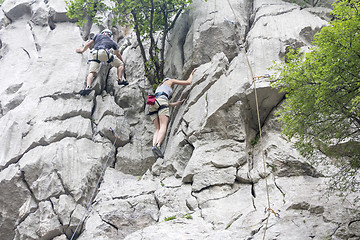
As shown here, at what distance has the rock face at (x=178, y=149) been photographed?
6566 mm

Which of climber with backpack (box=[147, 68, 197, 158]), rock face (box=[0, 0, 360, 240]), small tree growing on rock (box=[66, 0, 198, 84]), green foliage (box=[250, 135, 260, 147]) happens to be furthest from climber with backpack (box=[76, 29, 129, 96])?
green foliage (box=[250, 135, 260, 147])

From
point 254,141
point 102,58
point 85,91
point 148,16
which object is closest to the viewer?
point 254,141

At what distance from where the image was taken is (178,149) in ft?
29.3

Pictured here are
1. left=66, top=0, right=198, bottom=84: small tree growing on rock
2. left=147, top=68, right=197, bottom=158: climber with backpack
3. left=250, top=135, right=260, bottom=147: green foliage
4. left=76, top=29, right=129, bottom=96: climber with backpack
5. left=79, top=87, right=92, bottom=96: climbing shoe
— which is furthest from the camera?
left=76, top=29, right=129, bottom=96: climber with backpack

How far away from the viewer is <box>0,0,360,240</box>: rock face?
21.5 feet

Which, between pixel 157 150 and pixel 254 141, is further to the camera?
pixel 157 150

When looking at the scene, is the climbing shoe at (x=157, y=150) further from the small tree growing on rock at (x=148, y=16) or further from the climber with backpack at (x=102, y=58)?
the climber with backpack at (x=102, y=58)

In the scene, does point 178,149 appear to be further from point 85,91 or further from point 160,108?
point 85,91

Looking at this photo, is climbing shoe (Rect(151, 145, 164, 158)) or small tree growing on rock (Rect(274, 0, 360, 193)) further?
climbing shoe (Rect(151, 145, 164, 158))

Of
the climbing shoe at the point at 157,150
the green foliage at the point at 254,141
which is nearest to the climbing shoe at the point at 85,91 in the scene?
the climbing shoe at the point at 157,150

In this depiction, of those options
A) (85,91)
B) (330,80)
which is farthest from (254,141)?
→ (85,91)

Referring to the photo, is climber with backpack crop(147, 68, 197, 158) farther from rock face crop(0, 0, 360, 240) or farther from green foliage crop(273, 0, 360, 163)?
green foliage crop(273, 0, 360, 163)

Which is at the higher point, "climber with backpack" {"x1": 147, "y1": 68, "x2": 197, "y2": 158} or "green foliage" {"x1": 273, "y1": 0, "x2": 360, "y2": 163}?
"green foliage" {"x1": 273, "y1": 0, "x2": 360, "y2": 163}

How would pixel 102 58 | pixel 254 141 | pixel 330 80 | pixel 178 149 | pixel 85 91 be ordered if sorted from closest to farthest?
pixel 330 80 → pixel 254 141 → pixel 178 149 → pixel 85 91 → pixel 102 58
